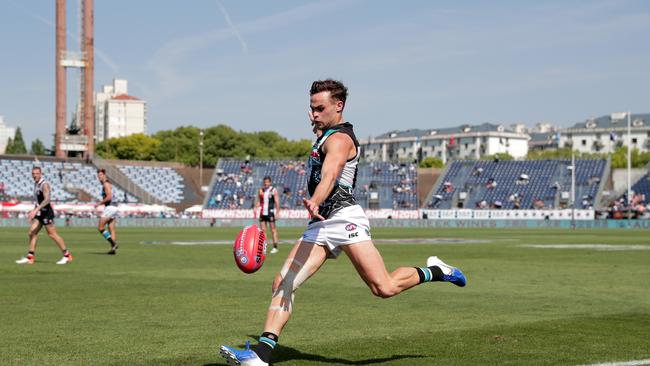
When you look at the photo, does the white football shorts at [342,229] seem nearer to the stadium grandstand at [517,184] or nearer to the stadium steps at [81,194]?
the stadium grandstand at [517,184]

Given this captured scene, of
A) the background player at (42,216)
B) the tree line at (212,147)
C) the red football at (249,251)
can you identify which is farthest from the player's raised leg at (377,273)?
the tree line at (212,147)

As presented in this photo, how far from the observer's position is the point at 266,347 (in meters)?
7.55

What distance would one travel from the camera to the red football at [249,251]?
765cm

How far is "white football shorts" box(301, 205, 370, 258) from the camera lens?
7820mm

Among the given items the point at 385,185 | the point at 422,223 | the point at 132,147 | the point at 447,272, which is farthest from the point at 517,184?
the point at 132,147

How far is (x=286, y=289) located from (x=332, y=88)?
1.79 meters

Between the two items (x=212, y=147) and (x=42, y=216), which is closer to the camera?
(x=42, y=216)

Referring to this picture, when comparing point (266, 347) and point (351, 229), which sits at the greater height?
point (351, 229)

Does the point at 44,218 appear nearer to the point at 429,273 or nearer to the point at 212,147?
the point at 429,273

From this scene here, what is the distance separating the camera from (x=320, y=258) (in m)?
7.98

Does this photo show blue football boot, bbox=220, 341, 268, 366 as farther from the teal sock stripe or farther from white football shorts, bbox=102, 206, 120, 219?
white football shorts, bbox=102, 206, 120, 219

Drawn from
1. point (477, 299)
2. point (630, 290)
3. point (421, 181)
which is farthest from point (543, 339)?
point (421, 181)

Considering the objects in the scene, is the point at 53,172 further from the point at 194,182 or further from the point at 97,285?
the point at 97,285

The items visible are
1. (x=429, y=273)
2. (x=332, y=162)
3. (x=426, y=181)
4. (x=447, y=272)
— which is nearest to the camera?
(x=332, y=162)
